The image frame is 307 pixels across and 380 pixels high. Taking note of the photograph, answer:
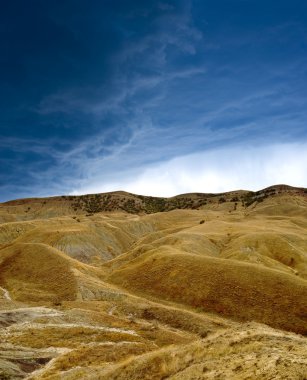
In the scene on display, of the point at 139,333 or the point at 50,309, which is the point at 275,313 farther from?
the point at 50,309

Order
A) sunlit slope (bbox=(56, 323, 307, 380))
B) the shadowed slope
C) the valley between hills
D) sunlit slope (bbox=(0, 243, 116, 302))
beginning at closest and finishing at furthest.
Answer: sunlit slope (bbox=(56, 323, 307, 380))
the valley between hills
sunlit slope (bbox=(0, 243, 116, 302))
the shadowed slope

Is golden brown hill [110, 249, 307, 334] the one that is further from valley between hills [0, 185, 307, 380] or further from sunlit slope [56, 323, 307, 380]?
sunlit slope [56, 323, 307, 380]

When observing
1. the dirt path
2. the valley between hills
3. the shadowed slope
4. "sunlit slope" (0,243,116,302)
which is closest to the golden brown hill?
the valley between hills

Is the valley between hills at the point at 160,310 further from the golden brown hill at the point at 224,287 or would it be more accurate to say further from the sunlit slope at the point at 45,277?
the sunlit slope at the point at 45,277

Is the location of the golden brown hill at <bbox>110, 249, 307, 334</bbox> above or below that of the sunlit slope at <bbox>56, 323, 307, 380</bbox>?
below

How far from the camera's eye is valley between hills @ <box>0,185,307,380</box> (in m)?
21.9

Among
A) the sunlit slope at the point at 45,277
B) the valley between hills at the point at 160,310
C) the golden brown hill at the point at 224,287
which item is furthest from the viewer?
the sunlit slope at the point at 45,277

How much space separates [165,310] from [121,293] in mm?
14310

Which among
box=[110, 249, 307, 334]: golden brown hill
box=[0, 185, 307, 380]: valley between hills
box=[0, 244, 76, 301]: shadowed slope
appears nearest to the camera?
box=[0, 185, 307, 380]: valley between hills

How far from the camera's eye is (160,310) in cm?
5647

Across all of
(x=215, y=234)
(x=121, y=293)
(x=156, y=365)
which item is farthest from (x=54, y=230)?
(x=156, y=365)

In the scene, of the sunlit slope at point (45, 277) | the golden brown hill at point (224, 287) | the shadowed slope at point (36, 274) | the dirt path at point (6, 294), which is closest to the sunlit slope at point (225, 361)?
the golden brown hill at point (224, 287)

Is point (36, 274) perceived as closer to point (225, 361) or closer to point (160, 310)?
point (160, 310)

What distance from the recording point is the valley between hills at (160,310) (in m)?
21.9
